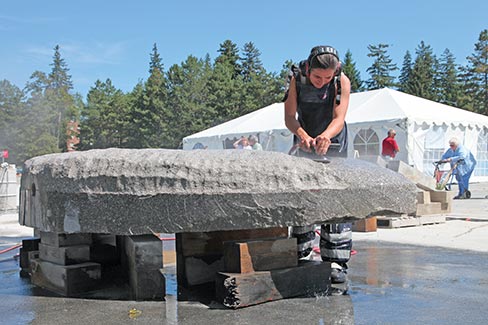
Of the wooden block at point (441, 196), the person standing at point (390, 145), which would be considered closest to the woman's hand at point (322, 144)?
the wooden block at point (441, 196)

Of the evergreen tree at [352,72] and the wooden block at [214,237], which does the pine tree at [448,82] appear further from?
the wooden block at [214,237]

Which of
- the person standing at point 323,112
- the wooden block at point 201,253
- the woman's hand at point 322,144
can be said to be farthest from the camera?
the wooden block at point 201,253

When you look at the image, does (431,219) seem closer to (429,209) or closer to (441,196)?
(429,209)

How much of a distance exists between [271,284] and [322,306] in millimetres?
307

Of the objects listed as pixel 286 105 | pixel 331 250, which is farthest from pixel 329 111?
pixel 331 250

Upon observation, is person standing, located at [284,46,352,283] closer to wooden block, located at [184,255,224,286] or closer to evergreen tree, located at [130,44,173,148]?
wooden block, located at [184,255,224,286]

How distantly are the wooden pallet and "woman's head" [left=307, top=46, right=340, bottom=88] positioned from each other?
15.1 feet

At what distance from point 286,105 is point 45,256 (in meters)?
1.90

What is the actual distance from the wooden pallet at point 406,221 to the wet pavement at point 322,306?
11.0 feet

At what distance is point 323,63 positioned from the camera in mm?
3205

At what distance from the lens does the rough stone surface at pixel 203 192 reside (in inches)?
113

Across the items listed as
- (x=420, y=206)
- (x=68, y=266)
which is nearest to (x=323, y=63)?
(x=68, y=266)

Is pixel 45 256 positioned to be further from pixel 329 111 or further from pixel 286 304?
pixel 329 111

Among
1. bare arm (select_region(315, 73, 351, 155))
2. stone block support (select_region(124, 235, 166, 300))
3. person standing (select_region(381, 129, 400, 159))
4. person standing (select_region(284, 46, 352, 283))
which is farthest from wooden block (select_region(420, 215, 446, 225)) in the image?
stone block support (select_region(124, 235, 166, 300))
